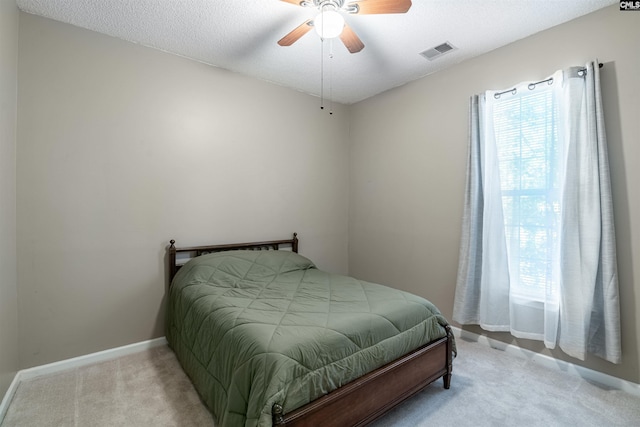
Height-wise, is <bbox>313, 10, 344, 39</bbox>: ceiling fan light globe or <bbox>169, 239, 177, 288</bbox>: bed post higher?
<bbox>313, 10, 344, 39</bbox>: ceiling fan light globe

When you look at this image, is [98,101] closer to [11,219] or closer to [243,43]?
[11,219]

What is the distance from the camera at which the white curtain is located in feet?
6.95

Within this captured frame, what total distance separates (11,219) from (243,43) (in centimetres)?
221

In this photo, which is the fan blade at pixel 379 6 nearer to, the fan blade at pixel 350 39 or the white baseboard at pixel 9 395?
the fan blade at pixel 350 39

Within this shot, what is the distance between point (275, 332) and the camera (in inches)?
62.6

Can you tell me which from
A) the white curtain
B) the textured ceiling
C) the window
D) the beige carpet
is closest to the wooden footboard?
the beige carpet

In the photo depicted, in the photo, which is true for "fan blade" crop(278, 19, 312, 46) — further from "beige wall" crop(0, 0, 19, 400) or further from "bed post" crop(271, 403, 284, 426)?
"bed post" crop(271, 403, 284, 426)

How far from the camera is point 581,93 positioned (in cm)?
220

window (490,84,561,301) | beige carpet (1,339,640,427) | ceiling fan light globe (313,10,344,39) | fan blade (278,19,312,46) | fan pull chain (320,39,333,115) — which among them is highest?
fan pull chain (320,39,333,115)

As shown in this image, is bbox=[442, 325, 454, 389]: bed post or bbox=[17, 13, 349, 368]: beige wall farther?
bbox=[17, 13, 349, 368]: beige wall

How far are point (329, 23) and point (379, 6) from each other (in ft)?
1.02

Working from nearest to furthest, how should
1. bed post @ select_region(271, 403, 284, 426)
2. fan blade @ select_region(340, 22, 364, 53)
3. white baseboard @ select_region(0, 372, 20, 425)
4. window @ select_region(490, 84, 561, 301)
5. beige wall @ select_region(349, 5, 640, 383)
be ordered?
bed post @ select_region(271, 403, 284, 426), white baseboard @ select_region(0, 372, 20, 425), fan blade @ select_region(340, 22, 364, 53), beige wall @ select_region(349, 5, 640, 383), window @ select_region(490, 84, 561, 301)

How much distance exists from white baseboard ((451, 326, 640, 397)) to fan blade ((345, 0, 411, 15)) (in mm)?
2801

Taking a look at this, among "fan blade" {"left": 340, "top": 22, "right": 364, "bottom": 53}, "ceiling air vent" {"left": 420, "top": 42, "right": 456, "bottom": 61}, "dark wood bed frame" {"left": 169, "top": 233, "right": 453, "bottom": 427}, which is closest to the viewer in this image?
"dark wood bed frame" {"left": 169, "top": 233, "right": 453, "bottom": 427}
